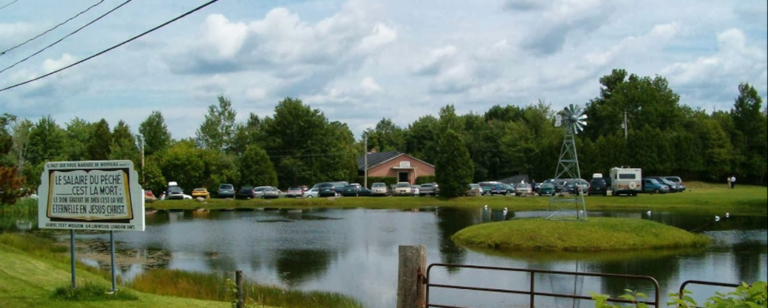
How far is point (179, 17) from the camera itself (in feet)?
46.1

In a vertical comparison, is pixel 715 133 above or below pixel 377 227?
above

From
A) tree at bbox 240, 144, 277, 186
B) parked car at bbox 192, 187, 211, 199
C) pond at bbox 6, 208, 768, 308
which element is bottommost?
pond at bbox 6, 208, 768, 308

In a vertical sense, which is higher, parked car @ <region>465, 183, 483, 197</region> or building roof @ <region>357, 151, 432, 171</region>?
building roof @ <region>357, 151, 432, 171</region>

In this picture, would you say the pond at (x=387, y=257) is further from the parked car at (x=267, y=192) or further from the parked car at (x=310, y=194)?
the parked car at (x=310, y=194)

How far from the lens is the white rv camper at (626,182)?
63.3 meters

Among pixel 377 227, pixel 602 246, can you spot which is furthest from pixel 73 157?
pixel 602 246

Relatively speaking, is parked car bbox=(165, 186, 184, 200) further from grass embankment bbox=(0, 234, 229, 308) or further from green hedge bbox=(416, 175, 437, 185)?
grass embankment bbox=(0, 234, 229, 308)

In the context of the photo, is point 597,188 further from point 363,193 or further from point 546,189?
point 363,193

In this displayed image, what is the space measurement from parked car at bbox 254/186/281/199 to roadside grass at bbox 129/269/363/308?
48.6 metres

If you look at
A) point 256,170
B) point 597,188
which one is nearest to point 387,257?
point 597,188

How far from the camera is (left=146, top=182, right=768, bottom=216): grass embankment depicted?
2009 inches

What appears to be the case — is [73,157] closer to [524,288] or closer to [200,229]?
[200,229]

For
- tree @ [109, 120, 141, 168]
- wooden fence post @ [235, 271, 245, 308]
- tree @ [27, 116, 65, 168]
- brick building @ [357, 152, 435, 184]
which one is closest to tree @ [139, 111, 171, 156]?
tree @ [109, 120, 141, 168]

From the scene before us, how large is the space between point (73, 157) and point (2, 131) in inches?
868
